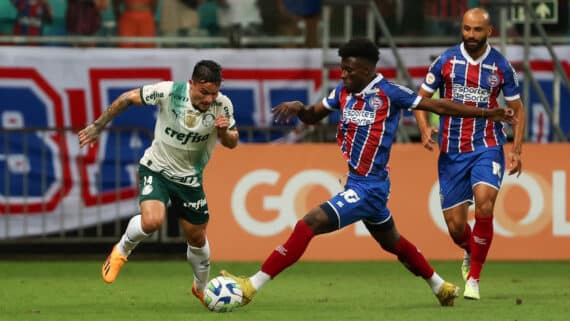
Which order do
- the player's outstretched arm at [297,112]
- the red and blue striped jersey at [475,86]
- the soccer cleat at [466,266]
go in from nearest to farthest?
the player's outstretched arm at [297,112], the red and blue striped jersey at [475,86], the soccer cleat at [466,266]

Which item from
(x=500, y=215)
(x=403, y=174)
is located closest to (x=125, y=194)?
(x=403, y=174)

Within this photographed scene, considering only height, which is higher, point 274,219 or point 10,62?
point 10,62

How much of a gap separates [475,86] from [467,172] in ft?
2.38

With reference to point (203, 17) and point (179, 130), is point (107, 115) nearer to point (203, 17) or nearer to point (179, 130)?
point (179, 130)

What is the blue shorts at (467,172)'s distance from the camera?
40.3ft

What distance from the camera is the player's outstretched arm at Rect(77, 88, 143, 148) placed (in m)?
11.1

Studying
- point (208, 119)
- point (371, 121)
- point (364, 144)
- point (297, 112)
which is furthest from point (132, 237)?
point (371, 121)

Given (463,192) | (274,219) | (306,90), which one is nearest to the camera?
(463,192)

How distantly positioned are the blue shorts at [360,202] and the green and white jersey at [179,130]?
108 centimetres

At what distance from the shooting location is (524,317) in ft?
34.8

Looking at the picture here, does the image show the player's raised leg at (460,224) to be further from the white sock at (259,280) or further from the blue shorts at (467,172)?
the white sock at (259,280)

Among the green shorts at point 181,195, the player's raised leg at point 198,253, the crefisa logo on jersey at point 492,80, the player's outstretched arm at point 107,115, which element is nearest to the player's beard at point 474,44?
the crefisa logo on jersey at point 492,80

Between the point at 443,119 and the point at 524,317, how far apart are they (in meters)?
2.57

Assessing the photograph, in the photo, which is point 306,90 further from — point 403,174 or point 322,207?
point 322,207
